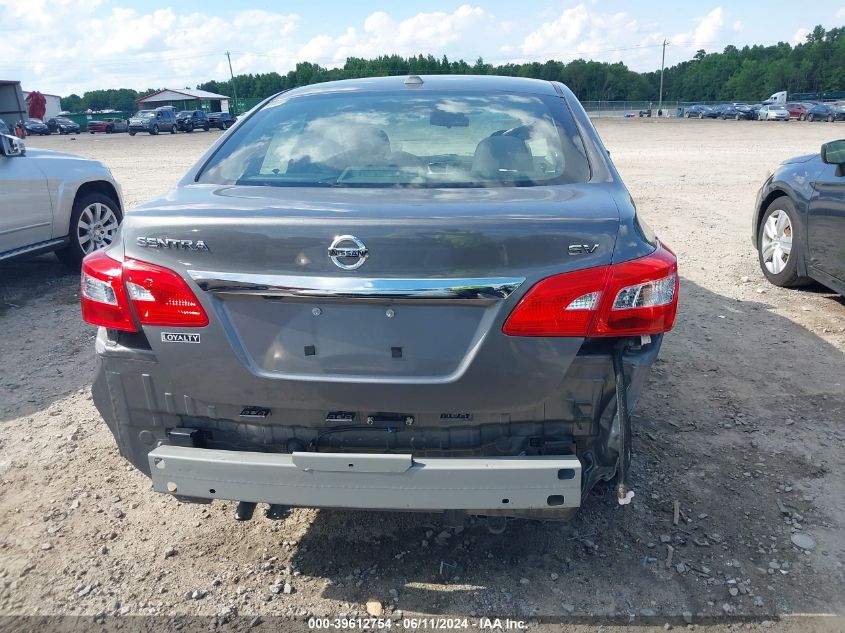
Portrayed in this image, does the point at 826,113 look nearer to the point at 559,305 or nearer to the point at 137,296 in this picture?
the point at 559,305

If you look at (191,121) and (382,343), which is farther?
(191,121)

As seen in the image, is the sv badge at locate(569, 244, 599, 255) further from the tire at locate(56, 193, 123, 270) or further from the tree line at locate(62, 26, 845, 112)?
the tree line at locate(62, 26, 845, 112)

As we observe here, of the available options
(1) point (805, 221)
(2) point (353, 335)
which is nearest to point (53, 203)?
(2) point (353, 335)

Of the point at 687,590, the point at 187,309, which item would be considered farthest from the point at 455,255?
the point at 687,590

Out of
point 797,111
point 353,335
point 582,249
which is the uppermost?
point 582,249

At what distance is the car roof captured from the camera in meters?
3.47

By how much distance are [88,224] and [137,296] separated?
5.65 metres

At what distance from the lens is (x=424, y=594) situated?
2613mm

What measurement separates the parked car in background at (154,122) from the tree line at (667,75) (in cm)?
5265

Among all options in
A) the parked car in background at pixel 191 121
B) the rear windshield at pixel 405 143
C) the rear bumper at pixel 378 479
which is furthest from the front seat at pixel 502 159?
the parked car in background at pixel 191 121

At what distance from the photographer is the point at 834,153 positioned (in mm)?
5309

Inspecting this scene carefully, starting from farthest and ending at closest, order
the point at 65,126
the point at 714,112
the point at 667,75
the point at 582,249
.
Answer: the point at 667,75 → the point at 714,112 → the point at 65,126 → the point at 582,249

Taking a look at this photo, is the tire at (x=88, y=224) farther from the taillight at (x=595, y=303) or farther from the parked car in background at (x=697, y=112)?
the parked car in background at (x=697, y=112)

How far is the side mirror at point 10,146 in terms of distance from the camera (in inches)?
235
